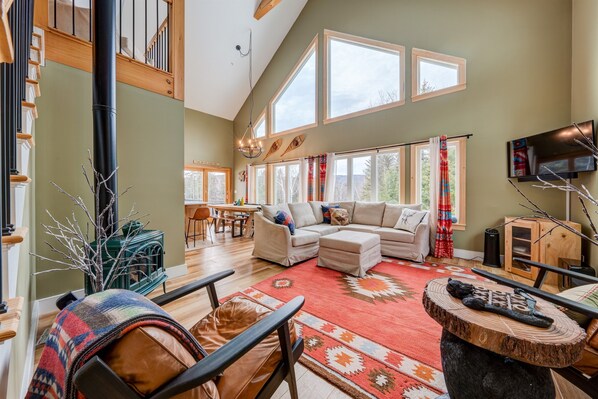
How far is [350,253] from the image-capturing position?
295 cm

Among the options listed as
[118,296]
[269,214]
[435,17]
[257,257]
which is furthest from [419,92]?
[118,296]

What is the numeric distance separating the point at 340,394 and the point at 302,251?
7.35ft

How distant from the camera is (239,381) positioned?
890mm

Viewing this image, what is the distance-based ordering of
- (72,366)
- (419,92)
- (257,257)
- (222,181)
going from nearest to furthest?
1. (72,366)
2. (257,257)
3. (419,92)
4. (222,181)

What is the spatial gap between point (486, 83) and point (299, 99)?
4.07 metres

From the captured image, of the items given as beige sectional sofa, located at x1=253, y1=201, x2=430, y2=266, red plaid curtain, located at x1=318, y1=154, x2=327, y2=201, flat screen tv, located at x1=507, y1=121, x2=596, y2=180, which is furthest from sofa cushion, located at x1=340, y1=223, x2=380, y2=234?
flat screen tv, located at x1=507, y1=121, x2=596, y2=180

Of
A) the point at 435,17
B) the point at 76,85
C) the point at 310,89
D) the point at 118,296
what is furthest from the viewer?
the point at 310,89

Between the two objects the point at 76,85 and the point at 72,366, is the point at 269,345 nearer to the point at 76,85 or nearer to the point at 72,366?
the point at 72,366

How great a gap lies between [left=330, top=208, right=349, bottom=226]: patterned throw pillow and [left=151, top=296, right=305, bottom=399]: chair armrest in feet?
11.8

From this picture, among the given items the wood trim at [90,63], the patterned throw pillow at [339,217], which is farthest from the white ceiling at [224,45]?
the patterned throw pillow at [339,217]

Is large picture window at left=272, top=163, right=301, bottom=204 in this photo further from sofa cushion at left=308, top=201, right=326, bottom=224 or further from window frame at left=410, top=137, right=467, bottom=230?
window frame at left=410, top=137, right=467, bottom=230

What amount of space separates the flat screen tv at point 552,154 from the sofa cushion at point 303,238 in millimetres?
2774

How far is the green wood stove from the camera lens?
1.78 meters

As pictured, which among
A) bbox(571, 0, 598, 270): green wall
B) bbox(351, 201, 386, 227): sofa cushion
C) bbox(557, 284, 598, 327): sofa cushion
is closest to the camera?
bbox(557, 284, 598, 327): sofa cushion
